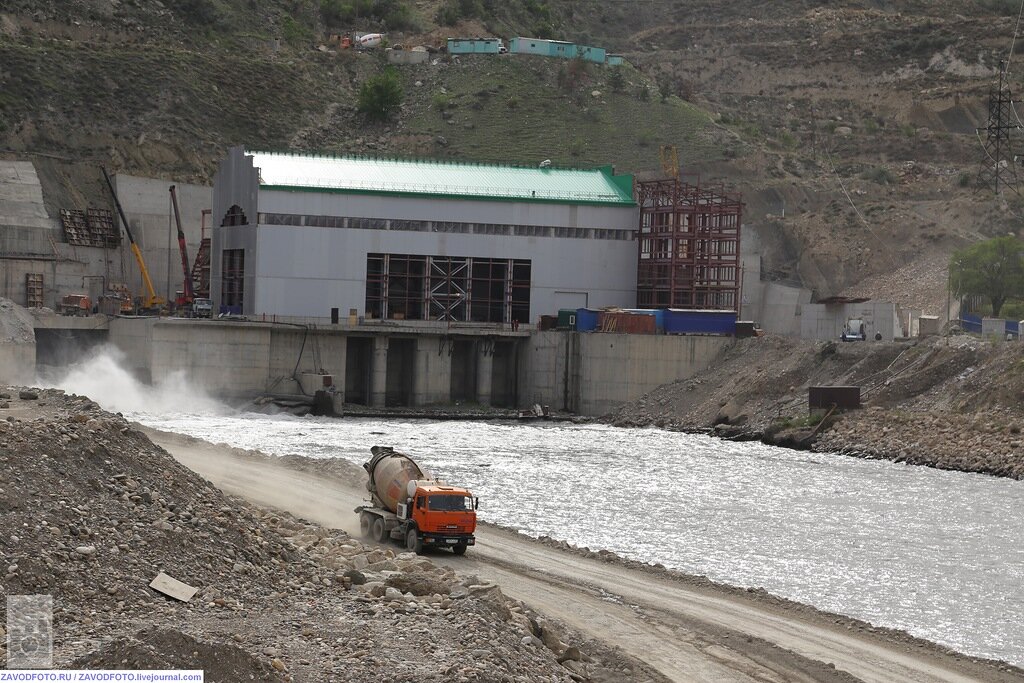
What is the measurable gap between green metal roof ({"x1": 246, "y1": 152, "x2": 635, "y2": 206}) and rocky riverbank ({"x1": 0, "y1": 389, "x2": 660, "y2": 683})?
2597 inches

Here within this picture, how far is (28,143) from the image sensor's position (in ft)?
396

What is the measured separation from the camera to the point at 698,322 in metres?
95.7

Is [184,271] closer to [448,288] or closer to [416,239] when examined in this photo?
[416,239]

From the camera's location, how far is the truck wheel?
37125 millimetres

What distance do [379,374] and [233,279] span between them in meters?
12.0

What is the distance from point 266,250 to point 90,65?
45231 mm

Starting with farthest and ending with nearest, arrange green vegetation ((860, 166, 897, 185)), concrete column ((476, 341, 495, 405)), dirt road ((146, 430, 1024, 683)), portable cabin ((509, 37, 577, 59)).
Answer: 1. portable cabin ((509, 37, 577, 59))
2. green vegetation ((860, 166, 897, 185))
3. concrete column ((476, 341, 495, 405))
4. dirt road ((146, 430, 1024, 683))

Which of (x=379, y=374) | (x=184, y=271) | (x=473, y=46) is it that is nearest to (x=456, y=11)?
(x=473, y=46)

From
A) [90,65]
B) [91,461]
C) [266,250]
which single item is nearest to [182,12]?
[90,65]

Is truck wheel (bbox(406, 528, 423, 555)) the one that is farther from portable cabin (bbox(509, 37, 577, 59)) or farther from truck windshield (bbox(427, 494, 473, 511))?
portable cabin (bbox(509, 37, 577, 59))

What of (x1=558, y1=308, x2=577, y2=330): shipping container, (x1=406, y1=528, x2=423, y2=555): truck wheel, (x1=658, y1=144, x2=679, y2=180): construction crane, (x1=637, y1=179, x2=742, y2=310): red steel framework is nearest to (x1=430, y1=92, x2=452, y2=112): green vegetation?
(x1=658, y1=144, x2=679, y2=180): construction crane

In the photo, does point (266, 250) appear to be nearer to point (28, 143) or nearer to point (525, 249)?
point (525, 249)

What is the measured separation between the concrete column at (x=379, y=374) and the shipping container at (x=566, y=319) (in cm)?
1136

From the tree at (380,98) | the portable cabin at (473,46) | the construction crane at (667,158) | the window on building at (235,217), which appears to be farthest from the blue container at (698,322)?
the portable cabin at (473,46)
